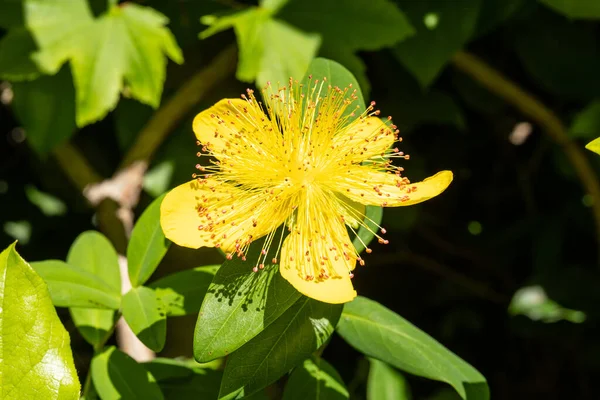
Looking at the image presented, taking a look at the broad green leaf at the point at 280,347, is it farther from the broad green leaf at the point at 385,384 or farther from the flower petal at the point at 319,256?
the broad green leaf at the point at 385,384

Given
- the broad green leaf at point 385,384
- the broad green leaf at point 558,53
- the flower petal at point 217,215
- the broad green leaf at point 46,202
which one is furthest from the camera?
the broad green leaf at point 46,202

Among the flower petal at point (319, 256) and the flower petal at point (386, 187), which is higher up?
the flower petal at point (386, 187)

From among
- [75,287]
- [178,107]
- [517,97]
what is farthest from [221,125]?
[517,97]

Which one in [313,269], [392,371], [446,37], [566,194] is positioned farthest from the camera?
[566,194]

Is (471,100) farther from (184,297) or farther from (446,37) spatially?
(184,297)

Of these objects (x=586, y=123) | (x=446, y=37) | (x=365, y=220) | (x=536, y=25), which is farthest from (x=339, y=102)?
(x=536, y=25)

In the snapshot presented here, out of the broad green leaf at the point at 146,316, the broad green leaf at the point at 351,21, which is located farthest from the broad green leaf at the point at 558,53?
the broad green leaf at the point at 146,316

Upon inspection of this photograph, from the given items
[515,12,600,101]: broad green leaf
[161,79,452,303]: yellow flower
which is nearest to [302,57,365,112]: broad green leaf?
[161,79,452,303]: yellow flower
